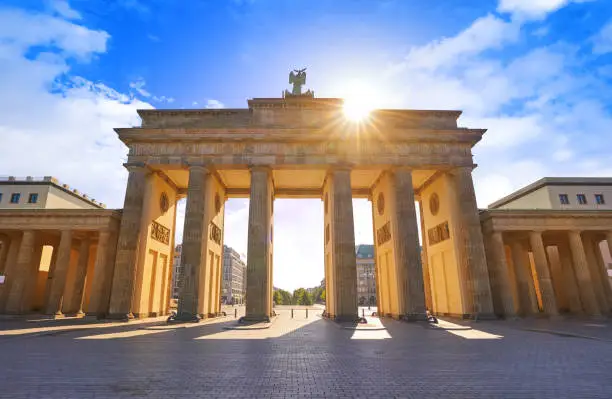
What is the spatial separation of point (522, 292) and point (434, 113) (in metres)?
16.8

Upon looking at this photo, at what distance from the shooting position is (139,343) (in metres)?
11.9

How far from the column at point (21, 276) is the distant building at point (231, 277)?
258ft

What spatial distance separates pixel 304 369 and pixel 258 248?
1540 centimetres

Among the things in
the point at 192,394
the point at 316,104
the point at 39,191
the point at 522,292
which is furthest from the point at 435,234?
the point at 39,191

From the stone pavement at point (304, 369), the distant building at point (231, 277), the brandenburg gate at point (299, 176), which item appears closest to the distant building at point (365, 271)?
the distant building at point (231, 277)

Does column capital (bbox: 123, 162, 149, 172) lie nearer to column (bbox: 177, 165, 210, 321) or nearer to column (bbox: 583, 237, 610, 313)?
column (bbox: 177, 165, 210, 321)

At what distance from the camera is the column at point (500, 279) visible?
900 inches

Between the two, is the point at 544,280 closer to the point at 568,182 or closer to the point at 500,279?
the point at 500,279

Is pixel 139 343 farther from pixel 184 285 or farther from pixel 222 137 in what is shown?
pixel 222 137

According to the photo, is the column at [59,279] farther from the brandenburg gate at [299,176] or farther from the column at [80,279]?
the brandenburg gate at [299,176]

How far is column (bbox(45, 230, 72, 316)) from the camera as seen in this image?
25.1 meters

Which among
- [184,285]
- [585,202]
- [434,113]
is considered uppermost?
[434,113]

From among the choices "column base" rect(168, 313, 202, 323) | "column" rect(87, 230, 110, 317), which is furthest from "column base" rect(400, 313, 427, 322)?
"column" rect(87, 230, 110, 317)

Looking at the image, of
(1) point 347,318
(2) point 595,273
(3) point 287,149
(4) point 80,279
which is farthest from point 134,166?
(2) point 595,273
